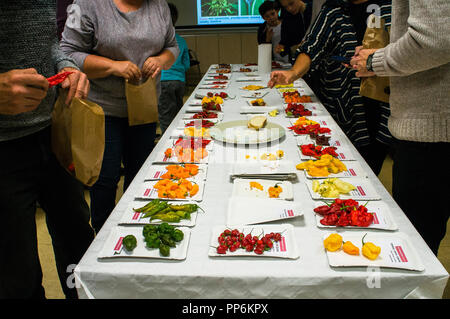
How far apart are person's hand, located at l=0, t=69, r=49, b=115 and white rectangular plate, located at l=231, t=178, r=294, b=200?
2.10 ft

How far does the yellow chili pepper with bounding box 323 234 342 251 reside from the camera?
2.72 ft

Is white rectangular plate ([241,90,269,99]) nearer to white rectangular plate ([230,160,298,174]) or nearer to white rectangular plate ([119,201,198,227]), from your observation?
white rectangular plate ([230,160,298,174])

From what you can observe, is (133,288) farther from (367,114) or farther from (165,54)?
(367,114)

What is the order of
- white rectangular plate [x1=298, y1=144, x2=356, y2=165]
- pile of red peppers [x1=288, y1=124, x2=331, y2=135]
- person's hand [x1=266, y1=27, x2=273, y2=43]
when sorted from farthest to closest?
person's hand [x1=266, y1=27, x2=273, y2=43] → pile of red peppers [x1=288, y1=124, x2=331, y2=135] → white rectangular plate [x1=298, y1=144, x2=356, y2=165]

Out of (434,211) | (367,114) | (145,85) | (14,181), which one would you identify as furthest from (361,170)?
(14,181)

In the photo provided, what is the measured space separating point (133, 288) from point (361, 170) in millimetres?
862

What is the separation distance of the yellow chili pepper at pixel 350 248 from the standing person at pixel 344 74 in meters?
1.06

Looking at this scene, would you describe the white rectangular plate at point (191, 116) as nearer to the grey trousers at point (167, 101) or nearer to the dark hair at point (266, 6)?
the grey trousers at point (167, 101)

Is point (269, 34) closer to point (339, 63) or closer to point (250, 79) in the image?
point (250, 79)

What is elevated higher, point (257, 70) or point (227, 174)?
point (257, 70)

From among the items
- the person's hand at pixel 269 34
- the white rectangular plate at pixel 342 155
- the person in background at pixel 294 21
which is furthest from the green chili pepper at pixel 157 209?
the person's hand at pixel 269 34

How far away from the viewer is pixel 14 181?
3.39 feet

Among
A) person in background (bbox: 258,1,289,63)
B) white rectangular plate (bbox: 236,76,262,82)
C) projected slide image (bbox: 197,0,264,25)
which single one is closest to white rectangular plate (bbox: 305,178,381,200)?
white rectangular plate (bbox: 236,76,262,82)

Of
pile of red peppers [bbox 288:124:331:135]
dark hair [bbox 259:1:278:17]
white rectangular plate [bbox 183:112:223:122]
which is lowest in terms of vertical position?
pile of red peppers [bbox 288:124:331:135]
